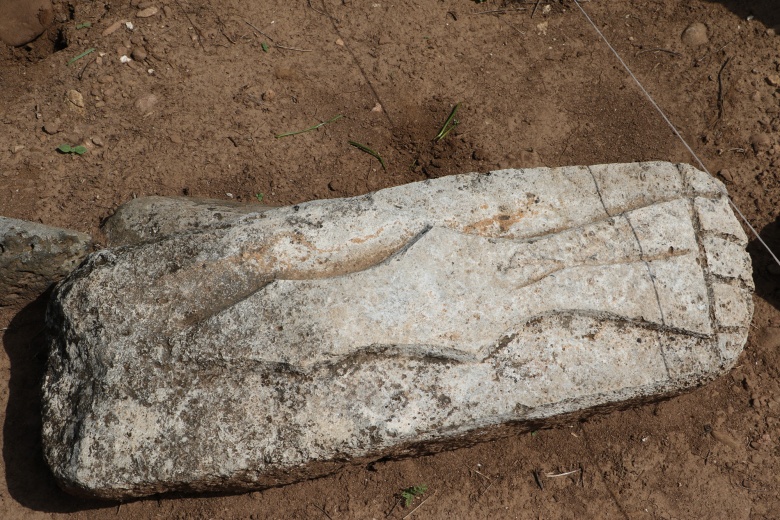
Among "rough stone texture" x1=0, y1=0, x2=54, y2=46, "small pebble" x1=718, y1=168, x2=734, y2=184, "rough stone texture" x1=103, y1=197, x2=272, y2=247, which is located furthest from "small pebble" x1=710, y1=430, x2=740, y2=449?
"rough stone texture" x1=0, y1=0, x2=54, y2=46

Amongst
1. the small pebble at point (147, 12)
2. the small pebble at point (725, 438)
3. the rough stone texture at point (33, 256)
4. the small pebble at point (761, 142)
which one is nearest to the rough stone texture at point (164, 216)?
the rough stone texture at point (33, 256)

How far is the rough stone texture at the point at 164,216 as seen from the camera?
3168 mm

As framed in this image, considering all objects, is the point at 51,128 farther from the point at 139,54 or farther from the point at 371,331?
the point at 371,331

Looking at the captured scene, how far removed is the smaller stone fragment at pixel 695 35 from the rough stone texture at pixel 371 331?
6.51ft

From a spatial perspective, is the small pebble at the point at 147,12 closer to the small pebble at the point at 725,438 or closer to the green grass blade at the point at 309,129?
the green grass blade at the point at 309,129

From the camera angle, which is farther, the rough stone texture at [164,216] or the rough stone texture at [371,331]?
the rough stone texture at [164,216]

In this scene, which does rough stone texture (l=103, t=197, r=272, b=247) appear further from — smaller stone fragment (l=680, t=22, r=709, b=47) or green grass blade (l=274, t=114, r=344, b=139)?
smaller stone fragment (l=680, t=22, r=709, b=47)

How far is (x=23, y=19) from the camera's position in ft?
14.0

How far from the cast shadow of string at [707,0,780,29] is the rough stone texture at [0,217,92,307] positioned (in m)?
4.22

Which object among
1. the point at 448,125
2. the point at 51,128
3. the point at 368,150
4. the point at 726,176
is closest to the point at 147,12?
the point at 51,128

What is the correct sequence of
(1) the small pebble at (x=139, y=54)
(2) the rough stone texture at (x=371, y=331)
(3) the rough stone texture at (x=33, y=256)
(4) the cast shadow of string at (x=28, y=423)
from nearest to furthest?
(2) the rough stone texture at (x=371, y=331) < (4) the cast shadow of string at (x=28, y=423) < (3) the rough stone texture at (x=33, y=256) < (1) the small pebble at (x=139, y=54)

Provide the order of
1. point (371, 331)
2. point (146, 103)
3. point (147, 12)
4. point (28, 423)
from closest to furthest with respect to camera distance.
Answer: point (371, 331)
point (28, 423)
point (146, 103)
point (147, 12)

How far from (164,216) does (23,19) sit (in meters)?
2.06

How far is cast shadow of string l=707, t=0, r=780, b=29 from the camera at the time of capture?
4402mm
